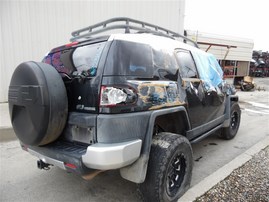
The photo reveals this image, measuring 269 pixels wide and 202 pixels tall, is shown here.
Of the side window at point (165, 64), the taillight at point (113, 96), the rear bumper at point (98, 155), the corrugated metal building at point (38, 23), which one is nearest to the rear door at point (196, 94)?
the side window at point (165, 64)

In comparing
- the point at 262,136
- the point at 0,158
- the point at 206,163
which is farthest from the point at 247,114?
the point at 0,158

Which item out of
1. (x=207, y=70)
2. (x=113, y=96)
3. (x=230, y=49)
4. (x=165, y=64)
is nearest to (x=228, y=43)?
(x=230, y=49)

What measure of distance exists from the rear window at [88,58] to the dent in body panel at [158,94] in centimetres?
45

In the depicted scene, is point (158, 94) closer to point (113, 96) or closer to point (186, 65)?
point (113, 96)

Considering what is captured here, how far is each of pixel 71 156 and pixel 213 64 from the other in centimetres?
328

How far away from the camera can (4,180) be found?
311cm

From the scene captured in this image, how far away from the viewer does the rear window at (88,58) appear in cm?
224

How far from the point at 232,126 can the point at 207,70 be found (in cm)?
194

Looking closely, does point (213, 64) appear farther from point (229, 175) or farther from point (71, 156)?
point (71, 156)

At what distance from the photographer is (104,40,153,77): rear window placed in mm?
2115

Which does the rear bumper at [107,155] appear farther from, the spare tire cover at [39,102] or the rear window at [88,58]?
the rear window at [88,58]

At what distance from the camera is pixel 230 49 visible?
53.8ft

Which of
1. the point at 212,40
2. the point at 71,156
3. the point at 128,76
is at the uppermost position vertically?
the point at 212,40

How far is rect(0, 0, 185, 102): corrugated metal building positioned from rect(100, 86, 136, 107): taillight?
24.0 feet
